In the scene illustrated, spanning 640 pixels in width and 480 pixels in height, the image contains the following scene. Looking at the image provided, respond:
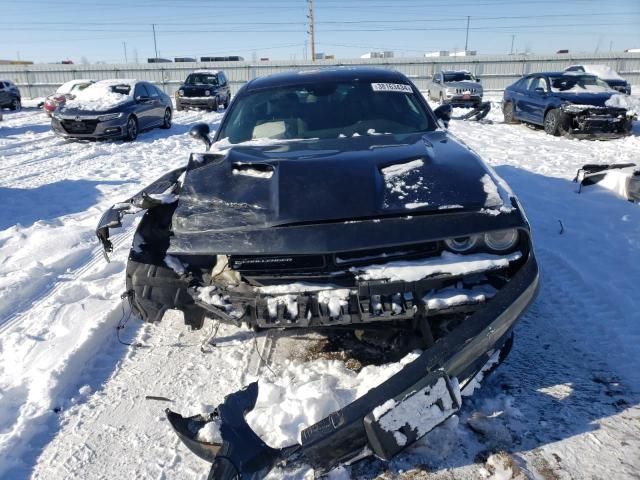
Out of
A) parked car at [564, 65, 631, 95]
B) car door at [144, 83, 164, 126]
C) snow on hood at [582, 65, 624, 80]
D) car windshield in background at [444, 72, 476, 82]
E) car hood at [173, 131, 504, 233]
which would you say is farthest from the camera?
car windshield in background at [444, 72, 476, 82]

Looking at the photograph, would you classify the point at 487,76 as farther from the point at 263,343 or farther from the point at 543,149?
the point at 263,343

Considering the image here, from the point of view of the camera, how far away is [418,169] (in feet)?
8.69

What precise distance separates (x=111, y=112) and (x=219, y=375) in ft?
35.4

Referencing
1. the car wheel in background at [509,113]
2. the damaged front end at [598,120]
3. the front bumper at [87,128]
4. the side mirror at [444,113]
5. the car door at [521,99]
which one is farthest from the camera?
the car wheel in background at [509,113]

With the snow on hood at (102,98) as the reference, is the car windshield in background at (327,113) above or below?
above

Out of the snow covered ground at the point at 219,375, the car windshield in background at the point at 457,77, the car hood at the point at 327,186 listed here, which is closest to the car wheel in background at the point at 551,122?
the snow covered ground at the point at 219,375

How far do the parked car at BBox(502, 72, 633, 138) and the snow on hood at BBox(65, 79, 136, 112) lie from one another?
10.6 meters

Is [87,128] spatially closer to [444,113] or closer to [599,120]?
[444,113]

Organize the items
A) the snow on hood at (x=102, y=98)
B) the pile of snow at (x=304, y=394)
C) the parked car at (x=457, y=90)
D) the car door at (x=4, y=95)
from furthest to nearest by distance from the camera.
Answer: the car door at (x=4, y=95) < the parked car at (x=457, y=90) < the snow on hood at (x=102, y=98) < the pile of snow at (x=304, y=394)

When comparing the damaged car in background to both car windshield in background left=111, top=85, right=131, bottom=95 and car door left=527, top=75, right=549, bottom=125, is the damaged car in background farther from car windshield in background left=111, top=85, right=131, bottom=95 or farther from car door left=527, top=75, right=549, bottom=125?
car windshield in background left=111, top=85, right=131, bottom=95

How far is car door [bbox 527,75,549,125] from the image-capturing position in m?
12.3

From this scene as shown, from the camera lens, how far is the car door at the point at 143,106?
12.7m

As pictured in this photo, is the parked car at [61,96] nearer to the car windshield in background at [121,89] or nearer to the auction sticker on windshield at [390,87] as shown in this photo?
the car windshield in background at [121,89]

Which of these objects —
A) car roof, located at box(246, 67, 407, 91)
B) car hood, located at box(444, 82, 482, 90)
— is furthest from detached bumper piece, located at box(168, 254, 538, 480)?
car hood, located at box(444, 82, 482, 90)
